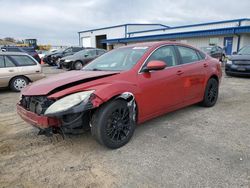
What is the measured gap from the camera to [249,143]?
3.47 metres

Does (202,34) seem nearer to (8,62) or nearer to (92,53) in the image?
(92,53)

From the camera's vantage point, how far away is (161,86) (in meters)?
3.93

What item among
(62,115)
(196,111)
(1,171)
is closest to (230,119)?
(196,111)

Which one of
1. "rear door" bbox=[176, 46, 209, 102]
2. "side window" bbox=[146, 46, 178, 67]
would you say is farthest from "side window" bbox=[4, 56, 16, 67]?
"rear door" bbox=[176, 46, 209, 102]

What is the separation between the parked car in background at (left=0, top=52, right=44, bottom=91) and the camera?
7.64m

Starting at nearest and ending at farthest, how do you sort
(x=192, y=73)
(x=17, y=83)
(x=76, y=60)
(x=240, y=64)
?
1. (x=192, y=73)
2. (x=17, y=83)
3. (x=240, y=64)
4. (x=76, y=60)

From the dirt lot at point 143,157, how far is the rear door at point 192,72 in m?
0.61

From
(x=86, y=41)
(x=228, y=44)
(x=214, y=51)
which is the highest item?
(x=86, y=41)

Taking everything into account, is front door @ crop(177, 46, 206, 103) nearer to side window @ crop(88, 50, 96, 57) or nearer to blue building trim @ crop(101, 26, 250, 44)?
side window @ crop(88, 50, 96, 57)

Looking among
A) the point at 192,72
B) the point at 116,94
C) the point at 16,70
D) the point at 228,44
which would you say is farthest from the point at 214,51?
the point at 116,94

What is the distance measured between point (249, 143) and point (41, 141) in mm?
3250

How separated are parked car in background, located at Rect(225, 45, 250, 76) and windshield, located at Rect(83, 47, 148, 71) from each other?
7382 mm

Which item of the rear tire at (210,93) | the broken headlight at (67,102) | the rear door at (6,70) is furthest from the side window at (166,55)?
the rear door at (6,70)

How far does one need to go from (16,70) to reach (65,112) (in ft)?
19.3
